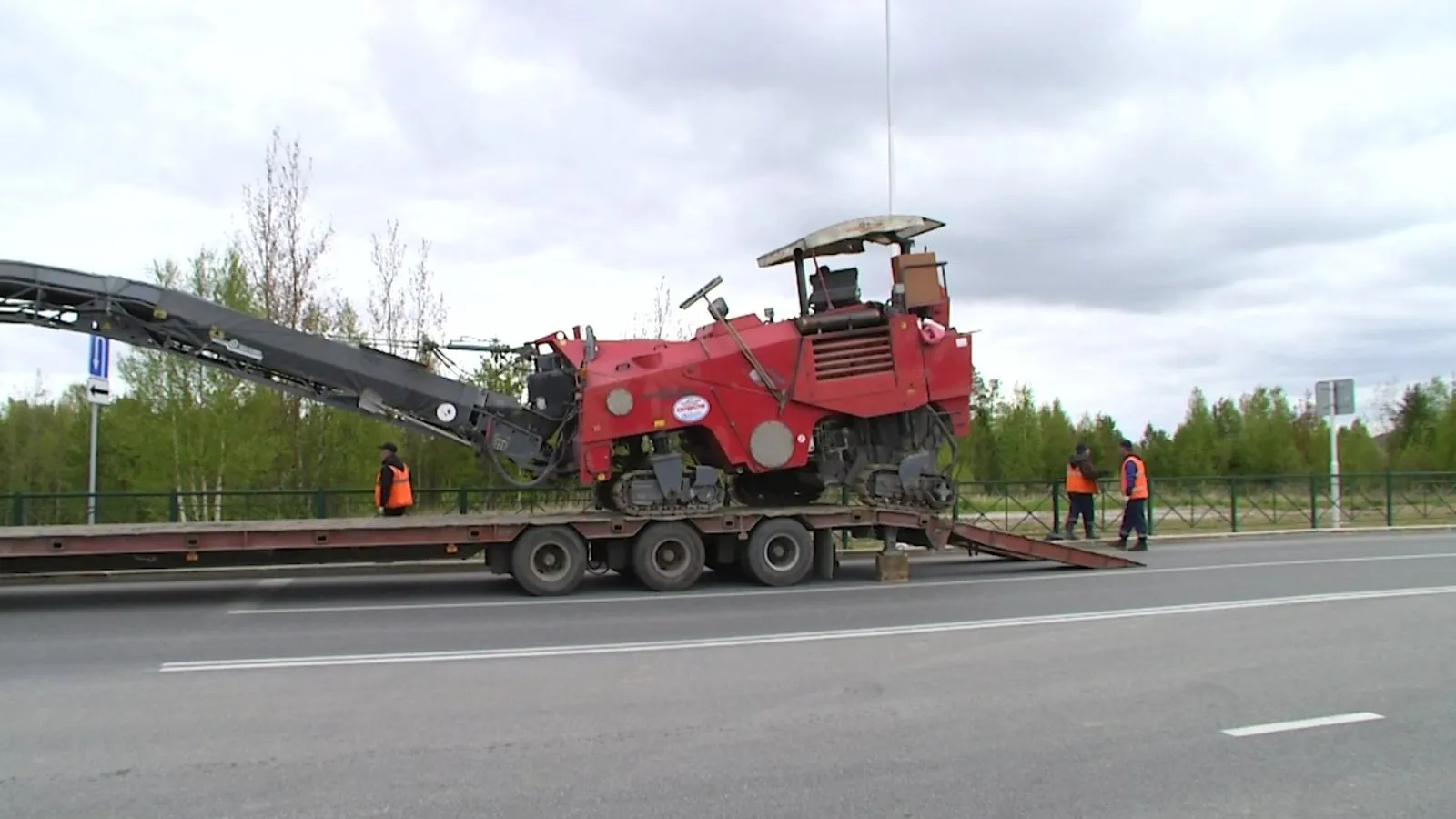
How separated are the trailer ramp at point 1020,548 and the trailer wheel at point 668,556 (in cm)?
349

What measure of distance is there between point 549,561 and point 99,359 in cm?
730

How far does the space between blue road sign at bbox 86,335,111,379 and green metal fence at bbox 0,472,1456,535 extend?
2.07m

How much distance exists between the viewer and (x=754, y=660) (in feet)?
27.7

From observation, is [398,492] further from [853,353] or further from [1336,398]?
[1336,398]

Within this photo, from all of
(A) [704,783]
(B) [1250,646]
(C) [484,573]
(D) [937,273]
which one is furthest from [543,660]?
(D) [937,273]

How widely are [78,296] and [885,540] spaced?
32.7 feet

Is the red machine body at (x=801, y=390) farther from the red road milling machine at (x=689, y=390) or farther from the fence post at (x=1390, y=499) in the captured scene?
the fence post at (x=1390, y=499)

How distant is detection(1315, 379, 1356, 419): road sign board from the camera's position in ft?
77.7

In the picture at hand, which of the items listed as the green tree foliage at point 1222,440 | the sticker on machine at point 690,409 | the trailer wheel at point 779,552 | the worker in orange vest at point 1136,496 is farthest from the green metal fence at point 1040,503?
the green tree foliage at point 1222,440

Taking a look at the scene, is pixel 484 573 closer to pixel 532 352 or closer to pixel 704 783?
pixel 532 352

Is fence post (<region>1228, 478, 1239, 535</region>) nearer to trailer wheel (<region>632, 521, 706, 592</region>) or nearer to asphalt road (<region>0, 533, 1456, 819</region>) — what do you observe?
asphalt road (<region>0, 533, 1456, 819</region>)

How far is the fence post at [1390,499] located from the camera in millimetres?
24877

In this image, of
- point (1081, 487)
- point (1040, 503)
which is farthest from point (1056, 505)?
point (1081, 487)

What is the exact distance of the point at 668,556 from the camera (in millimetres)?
12953
